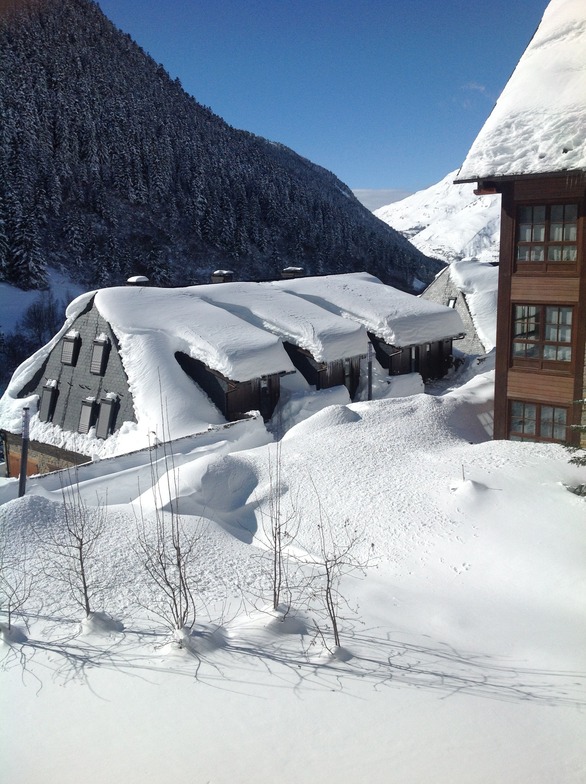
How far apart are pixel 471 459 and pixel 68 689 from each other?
993 centimetres

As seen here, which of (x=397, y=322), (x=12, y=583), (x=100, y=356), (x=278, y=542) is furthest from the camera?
(x=397, y=322)

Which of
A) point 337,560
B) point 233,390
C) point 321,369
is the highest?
point 321,369

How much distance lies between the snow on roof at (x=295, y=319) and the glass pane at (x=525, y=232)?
1051 centimetres

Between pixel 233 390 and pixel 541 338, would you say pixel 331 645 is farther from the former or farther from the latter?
pixel 233 390

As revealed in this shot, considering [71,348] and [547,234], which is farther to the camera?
[71,348]

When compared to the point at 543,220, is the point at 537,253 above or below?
below

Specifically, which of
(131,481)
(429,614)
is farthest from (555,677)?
(131,481)

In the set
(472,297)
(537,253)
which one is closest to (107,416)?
(537,253)

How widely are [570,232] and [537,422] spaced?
196 inches

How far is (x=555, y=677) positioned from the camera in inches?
261

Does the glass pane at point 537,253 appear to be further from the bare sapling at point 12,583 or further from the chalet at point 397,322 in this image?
the bare sapling at point 12,583

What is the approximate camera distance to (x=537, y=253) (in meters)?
15.6

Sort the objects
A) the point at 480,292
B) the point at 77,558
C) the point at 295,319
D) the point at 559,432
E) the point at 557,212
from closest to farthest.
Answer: the point at 77,558 < the point at 557,212 < the point at 559,432 < the point at 295,319 < the point at 480,292

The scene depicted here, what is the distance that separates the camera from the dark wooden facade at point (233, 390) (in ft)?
70.8
